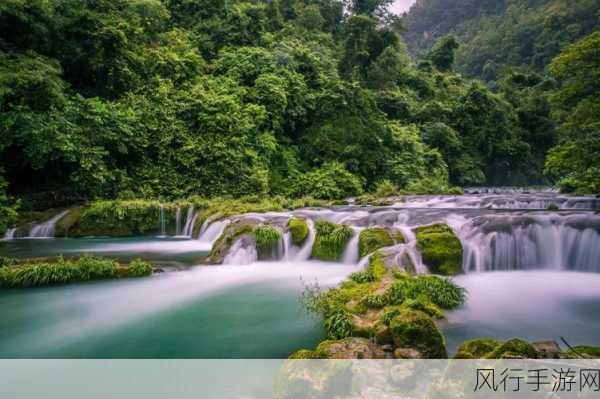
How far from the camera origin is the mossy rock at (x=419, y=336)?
4.40 meters

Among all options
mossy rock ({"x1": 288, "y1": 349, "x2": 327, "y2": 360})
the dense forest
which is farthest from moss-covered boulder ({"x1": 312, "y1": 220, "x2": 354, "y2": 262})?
mossy rock ({"x1": 288, "y1": 349, "x2": 327, "y2": 360})

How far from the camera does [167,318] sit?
6965 mm

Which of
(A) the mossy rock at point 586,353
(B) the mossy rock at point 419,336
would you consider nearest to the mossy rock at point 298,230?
(B) the mossy rock at point 419,336

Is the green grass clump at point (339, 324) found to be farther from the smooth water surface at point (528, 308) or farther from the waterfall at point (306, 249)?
the waterfall at point (306, 249)

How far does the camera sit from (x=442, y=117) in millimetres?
34438

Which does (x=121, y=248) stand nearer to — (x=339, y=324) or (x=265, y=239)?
(x=265, y=239)

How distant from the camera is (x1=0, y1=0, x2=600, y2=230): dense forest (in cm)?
1493

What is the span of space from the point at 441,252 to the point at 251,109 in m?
16.3

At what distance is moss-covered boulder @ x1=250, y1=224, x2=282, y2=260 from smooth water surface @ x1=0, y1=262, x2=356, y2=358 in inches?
51.6

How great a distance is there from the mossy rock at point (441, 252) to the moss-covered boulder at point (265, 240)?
384 cm

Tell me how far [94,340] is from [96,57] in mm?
18058

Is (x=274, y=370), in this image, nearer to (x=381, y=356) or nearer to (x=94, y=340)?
(x=381, y=356)

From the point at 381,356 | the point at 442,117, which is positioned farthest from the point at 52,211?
the point at 442,117

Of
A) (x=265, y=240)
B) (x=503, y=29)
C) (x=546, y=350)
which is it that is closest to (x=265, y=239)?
(x=265, y=240)
